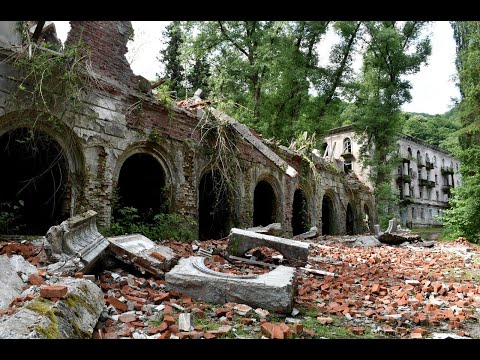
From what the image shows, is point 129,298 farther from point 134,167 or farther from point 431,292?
point 134,167

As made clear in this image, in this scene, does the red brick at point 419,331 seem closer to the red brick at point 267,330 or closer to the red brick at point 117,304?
the red brick at point 267,330

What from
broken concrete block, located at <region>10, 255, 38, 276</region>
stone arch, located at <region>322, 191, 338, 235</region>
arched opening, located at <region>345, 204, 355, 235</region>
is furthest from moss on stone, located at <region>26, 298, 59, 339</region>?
arched opening, located at <region>345, 204, 355, 235</region>

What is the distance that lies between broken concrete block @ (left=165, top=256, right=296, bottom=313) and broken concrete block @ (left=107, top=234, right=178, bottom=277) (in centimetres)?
64

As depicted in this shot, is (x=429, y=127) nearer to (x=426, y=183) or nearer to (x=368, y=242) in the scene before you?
(x=426, y=183)

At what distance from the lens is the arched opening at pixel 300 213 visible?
1719 centimetres

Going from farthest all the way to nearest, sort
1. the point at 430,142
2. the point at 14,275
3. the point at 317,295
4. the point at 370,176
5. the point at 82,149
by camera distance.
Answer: the point at 430,142, the point at 370,176, the point at 82,149, the point at 317,295, the point at 14,275

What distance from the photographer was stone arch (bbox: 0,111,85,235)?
717cm

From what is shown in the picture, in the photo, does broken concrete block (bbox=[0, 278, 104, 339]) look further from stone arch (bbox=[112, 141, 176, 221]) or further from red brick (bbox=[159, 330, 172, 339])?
stone arch (bbox=[112, 141, 176, 221])

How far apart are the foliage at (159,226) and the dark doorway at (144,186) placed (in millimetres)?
500

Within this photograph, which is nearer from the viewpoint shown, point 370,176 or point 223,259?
point 223,259

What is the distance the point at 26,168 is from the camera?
30.3 ft
